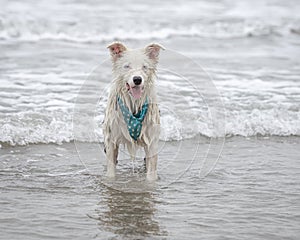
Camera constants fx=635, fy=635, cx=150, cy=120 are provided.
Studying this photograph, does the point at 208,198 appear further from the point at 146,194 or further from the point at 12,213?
the point at 12,213

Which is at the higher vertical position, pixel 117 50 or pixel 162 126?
pixel 117 50

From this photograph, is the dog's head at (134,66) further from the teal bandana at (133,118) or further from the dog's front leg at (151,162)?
the dog's front leg at (151,162)

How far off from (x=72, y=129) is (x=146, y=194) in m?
2.57

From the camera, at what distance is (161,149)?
8.32 m

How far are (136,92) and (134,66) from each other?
10.4 inches

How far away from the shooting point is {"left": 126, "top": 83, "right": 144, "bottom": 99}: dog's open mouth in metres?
6.39

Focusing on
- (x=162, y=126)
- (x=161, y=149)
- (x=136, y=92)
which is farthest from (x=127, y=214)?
(x=162, y=126)

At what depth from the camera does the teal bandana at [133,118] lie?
6.64 m

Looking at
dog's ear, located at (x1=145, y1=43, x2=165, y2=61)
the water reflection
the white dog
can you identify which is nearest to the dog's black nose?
the white dog

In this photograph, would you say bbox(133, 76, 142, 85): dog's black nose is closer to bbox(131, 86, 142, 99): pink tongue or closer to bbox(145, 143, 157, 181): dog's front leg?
bbox(131, 86, 142, 99): pink tongue

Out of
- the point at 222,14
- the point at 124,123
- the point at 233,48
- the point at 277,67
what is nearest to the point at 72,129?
the point at 124,123

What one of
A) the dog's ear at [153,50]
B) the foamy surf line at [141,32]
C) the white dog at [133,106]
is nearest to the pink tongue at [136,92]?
the white dog at [133,106]

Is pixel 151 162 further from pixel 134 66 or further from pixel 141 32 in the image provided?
pixel 141 32

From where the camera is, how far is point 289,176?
7.20 meters
